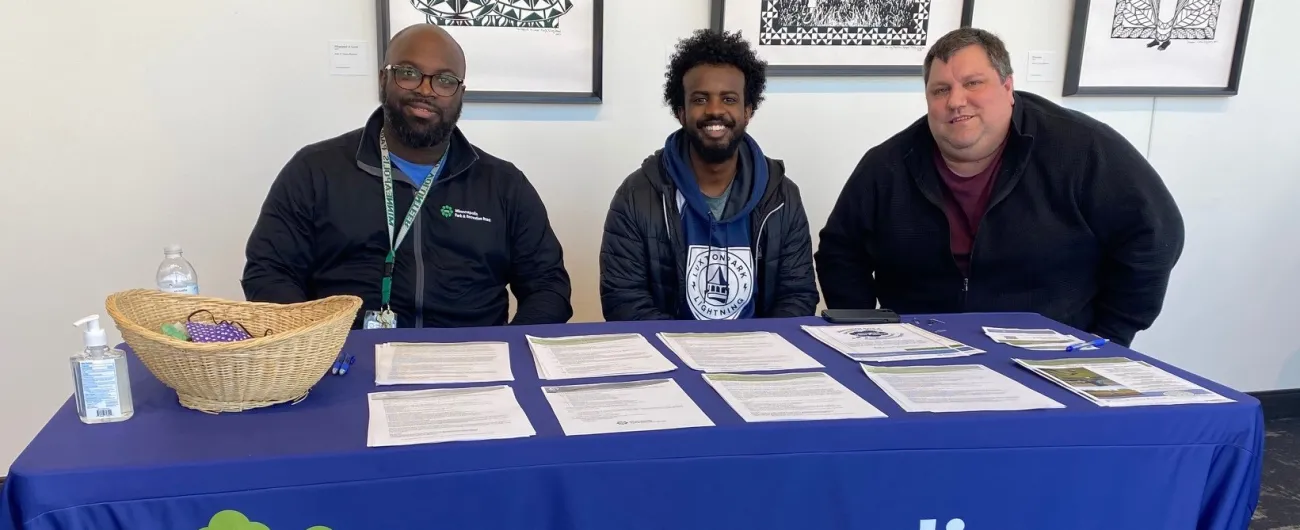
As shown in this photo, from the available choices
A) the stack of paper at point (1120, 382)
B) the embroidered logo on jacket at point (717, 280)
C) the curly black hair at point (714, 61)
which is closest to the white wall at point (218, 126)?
the curly black hair at point (714, 61)

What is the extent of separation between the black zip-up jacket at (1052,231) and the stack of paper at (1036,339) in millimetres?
459

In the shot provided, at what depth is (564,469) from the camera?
3.51 feet

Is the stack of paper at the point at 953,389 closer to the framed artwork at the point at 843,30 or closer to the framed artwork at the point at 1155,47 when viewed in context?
the framed artwork at the point at 843,30

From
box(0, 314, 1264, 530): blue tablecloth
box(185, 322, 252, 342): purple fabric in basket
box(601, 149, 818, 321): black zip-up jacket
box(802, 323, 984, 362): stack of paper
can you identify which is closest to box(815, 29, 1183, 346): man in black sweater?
box(601, 149, 818, 321): black zip-up jacket

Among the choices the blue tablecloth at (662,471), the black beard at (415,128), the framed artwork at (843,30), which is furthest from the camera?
the framed artwork at (843,30)

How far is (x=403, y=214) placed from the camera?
7.06ft

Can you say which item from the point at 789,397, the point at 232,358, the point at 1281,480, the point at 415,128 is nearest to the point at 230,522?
the point at 232,358

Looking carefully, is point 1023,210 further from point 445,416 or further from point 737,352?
point 445,416

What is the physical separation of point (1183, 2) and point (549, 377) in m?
2.98

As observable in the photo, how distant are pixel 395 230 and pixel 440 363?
86cm

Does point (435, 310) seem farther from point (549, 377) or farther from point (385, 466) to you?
point (385, 466)

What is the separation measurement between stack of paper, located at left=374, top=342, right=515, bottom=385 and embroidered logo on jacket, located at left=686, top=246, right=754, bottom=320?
82 centimetres

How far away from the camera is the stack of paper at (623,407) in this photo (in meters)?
1.12

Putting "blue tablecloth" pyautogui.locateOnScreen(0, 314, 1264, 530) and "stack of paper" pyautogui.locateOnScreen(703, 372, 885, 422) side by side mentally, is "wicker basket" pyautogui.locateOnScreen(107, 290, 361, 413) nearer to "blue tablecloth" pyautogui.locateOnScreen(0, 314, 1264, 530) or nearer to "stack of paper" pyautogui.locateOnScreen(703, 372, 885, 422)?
"blue tablecloth" pyautogui.locateOnScreen(0, 314, 1264, 530)
